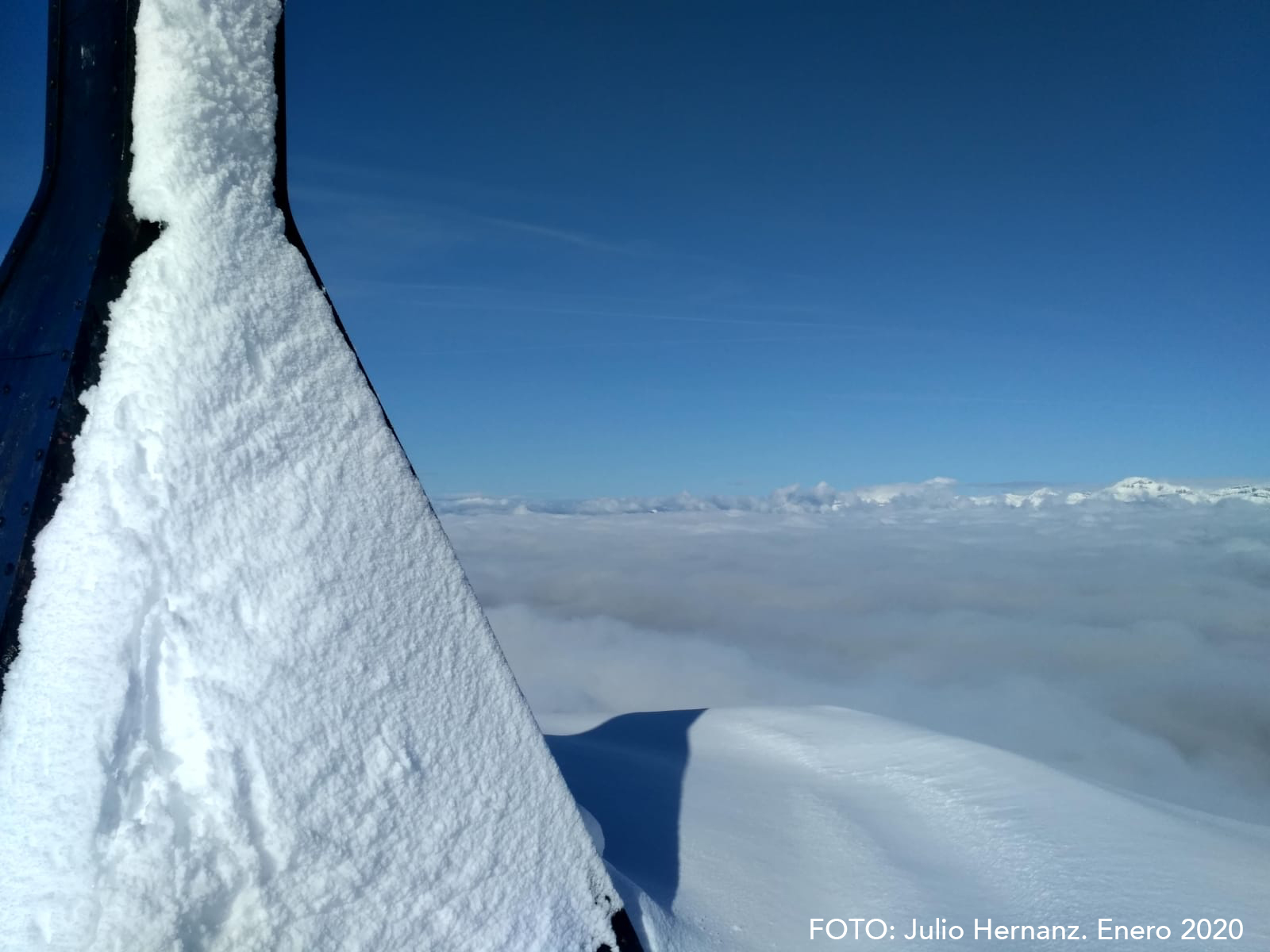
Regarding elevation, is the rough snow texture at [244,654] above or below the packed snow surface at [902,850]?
above

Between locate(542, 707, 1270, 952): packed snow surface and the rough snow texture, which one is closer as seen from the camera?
the rough snow texture

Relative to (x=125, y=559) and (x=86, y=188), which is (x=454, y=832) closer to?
(x=125, y=559)

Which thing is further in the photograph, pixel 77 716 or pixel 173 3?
pixel 173 3

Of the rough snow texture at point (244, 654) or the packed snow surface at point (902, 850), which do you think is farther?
the packed snow surface at point (902, 850)

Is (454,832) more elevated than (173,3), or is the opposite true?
(173,3)

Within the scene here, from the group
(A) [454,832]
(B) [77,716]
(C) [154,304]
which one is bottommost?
(A) [454,832]

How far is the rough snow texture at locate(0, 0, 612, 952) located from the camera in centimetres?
265

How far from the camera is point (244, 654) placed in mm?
2994

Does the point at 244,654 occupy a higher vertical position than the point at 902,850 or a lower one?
higher

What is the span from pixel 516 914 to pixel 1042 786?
765 cm

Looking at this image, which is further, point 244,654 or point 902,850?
point 902,850

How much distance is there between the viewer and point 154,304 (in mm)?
3266

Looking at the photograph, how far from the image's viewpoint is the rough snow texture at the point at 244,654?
2.65 m

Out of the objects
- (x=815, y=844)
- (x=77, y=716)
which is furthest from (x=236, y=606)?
(x=815, y=844)
